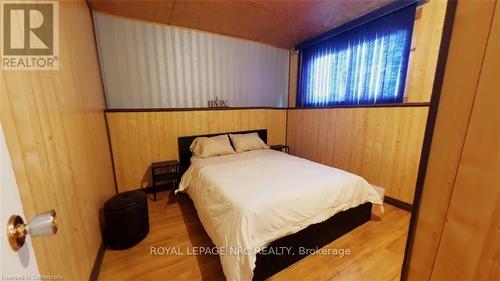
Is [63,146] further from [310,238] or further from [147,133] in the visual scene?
[310,238]

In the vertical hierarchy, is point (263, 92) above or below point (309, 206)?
above

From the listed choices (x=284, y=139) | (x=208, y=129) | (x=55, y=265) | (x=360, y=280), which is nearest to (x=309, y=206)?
(x=360, y=280)

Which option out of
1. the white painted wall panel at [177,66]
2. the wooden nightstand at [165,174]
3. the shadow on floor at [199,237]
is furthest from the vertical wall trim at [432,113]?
the white painted wall panel at [177,66]

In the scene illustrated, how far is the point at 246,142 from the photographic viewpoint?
10.4ft

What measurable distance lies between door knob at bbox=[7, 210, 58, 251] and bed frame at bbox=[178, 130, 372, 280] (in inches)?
46.2

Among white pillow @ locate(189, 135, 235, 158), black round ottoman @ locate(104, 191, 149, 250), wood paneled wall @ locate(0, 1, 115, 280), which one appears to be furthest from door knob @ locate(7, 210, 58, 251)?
white pillow @ locate(189, 135, 235, 158)

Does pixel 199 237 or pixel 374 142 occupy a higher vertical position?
pixel 374 142

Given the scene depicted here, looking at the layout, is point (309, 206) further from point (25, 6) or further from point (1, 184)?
point (25, 6)

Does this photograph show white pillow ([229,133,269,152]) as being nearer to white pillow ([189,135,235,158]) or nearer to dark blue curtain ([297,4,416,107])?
white pillow ([189,135,235,158])

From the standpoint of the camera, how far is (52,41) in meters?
1.23

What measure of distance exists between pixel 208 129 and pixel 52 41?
208cm

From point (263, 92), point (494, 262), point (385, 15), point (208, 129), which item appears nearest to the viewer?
point (494, 262)

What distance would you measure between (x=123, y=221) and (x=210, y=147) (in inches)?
55.5

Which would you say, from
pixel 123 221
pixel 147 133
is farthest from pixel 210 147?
pixel 123 221
